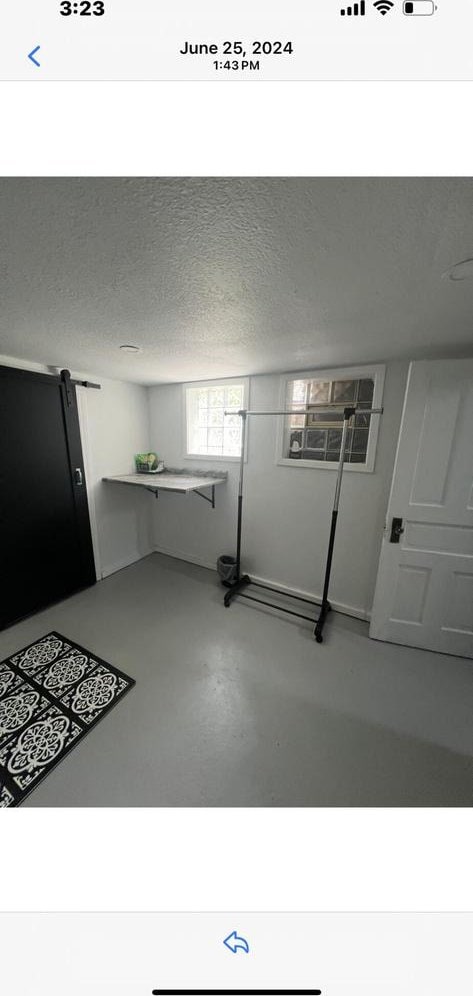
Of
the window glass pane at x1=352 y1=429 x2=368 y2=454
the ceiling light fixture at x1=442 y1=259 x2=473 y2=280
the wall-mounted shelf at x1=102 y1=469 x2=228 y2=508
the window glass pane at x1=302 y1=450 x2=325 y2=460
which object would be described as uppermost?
the ceiling light fixture at x1=442 y1=259 x2=473 y2=280

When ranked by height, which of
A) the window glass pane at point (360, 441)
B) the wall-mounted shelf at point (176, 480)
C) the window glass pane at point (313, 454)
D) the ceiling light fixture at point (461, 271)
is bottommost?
the wall-mounted shelf at point (176, 480)

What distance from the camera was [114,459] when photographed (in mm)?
2873

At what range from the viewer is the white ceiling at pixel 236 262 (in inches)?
24.3

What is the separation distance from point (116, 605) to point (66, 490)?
1.15 metres

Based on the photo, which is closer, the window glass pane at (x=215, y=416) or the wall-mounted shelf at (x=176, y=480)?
the wall-mounted shelf at (x=176, y=480)

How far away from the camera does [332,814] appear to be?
0.71 metres

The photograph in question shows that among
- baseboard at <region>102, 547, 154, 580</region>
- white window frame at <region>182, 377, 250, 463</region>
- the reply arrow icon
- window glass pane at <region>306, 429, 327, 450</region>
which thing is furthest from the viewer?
baseboard at <region>102, 547, 154, 580</region>

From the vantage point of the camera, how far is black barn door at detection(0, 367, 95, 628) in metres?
2.07

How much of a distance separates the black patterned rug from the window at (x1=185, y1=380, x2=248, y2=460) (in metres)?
2.03

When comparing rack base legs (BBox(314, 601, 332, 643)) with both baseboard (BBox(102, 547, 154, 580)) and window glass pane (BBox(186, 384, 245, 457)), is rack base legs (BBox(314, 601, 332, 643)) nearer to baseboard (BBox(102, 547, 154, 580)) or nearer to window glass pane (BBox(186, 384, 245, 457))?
window glass pane (BBox(186, 384, 245, 457))

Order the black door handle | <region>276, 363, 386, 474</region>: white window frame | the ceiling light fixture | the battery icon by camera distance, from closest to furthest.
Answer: the battery icon, the ceiling light fixture, the black door handle, <region>276, 363, 386, 474</region>: white window frame

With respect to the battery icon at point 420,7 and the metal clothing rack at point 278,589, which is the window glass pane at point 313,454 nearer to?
the metal clothing rack at point 278,589

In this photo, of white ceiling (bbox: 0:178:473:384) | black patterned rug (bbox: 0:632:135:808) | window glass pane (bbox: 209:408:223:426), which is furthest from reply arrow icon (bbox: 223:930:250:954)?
window glass pane (bbox: 209:408:223:426)

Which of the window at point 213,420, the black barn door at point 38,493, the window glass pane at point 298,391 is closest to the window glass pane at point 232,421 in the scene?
the window at point 213,420
